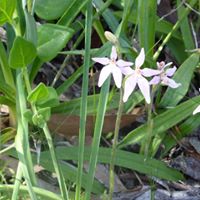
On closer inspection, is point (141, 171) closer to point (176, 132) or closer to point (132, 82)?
point (176, 132)

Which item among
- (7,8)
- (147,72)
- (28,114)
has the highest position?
(7,8)

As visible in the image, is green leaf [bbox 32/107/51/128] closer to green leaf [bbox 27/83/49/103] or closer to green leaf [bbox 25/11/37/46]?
green leaf [bbox 27/83/49/103]

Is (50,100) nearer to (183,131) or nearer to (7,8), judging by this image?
(7,8)

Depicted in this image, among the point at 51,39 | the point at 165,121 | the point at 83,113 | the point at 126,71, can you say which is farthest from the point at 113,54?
the point at 165,121

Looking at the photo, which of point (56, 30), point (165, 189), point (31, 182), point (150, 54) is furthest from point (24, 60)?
point (165, 189)

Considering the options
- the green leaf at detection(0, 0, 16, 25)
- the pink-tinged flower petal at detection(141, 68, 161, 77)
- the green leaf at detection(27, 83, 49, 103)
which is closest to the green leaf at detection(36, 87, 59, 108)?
the green leaf at detection(27, 83, 49, 103)

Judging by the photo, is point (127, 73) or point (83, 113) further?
point (83, 113)

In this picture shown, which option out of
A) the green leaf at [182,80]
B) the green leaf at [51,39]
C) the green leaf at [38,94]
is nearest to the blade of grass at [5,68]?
the green leaf at [51,39]
